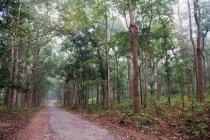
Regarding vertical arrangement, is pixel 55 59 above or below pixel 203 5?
below

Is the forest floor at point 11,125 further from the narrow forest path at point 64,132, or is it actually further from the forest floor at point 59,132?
the narrow forest path at point 64,132

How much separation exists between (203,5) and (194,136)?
61.2 ft

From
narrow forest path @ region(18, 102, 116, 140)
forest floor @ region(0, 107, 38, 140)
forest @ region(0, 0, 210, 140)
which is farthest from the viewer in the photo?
forest @ region(0, 0, 210, 140)

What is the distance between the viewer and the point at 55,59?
4641 centimetres

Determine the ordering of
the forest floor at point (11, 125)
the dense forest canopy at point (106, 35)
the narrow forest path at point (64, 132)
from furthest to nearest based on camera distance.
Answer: the dense forest canopy at point (106, 35) → the forest floor at point (11, 125) → the narrow forest path at point (64, 132)

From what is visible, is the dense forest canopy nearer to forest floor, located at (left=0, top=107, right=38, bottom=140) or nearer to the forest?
the forest

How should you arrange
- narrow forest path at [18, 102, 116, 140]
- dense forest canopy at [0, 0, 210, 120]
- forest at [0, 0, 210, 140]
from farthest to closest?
dense forest canopy at [0, 0, 210, 120]
forest at [0, 0, 210, 140]
narrow forest path at [18, 102, 116, 140]

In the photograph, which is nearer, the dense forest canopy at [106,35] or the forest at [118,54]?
the forest at [118,54]

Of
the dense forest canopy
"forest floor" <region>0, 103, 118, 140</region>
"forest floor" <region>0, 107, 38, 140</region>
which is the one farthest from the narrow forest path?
the dense forest canopy

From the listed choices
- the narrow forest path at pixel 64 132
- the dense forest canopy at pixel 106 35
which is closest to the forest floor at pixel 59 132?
the narrow forest path at pixel 64 132

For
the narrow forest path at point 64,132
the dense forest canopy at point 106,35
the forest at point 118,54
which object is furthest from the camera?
the dense forest canopy at point 106,35

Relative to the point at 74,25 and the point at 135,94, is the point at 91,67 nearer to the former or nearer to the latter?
the point at 74,25

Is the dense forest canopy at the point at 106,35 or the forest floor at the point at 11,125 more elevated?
the dense forest canopy at the point at 106,35

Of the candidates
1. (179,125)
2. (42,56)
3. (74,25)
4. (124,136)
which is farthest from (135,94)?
(42,56)
